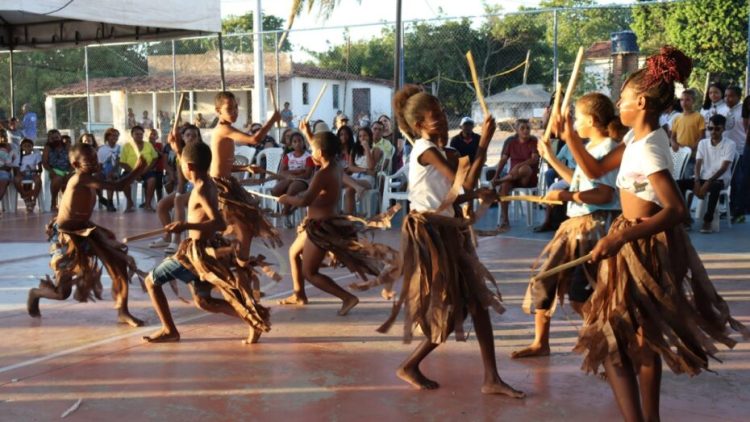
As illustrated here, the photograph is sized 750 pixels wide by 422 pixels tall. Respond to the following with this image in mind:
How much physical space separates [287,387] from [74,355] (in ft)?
5.21

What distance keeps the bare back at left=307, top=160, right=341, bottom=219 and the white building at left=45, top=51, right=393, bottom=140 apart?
21.2 m

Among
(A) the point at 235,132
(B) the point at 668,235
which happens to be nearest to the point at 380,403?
(B) the point at 668,235

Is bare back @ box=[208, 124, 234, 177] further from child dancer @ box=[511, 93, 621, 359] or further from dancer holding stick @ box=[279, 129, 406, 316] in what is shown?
child dancer @ box=[511, 93, 621, 359]

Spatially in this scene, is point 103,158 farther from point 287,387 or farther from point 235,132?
point 287,387

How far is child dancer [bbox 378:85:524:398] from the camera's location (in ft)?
14.3

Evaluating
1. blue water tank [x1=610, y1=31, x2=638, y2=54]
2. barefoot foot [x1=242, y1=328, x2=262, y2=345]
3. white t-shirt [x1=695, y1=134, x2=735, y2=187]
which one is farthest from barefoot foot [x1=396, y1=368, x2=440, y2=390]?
blue water tank [x1=610, y1=31, x2=638, y2=54]

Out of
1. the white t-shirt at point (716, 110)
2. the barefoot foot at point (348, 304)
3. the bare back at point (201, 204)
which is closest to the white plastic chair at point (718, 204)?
the white t-shirt at point (716, 110)

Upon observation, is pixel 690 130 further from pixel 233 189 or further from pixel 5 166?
pixel 5 166

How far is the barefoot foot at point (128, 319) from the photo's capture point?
615 cm

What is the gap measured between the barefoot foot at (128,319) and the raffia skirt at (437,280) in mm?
2485

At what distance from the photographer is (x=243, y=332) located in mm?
5914

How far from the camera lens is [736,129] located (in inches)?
454

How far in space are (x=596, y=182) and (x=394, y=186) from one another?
7906 mm

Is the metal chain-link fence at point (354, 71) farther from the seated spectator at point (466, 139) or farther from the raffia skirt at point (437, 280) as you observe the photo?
the raffia skirt at point (437, 280)
